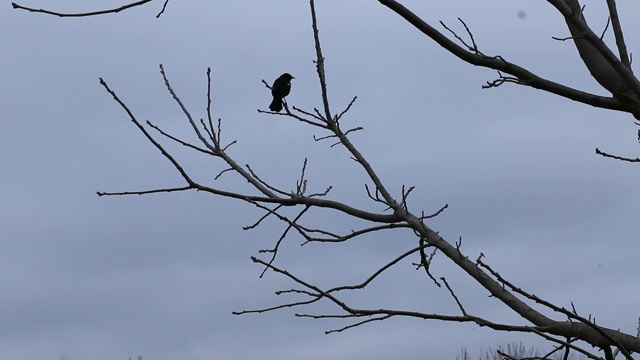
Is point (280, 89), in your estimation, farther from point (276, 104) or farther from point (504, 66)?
point (504, 66)

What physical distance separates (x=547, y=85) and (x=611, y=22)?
39 centimetres

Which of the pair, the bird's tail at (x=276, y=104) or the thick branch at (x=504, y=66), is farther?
the bird's tail at (x=276, y=104)

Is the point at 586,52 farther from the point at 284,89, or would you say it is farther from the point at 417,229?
the point at 284,89

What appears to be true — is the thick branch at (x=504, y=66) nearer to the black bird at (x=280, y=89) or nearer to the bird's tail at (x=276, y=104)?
the black bird at (x=280, y=89)

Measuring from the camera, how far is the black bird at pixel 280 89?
1622 cm

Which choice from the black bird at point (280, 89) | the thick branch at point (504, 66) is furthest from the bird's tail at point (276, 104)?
the thick branch at point (504, 66)

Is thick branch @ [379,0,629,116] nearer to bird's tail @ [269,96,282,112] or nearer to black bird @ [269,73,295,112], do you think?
black bird @ [269,73,295,112]

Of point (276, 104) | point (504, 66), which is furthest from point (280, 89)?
point (504, 66)

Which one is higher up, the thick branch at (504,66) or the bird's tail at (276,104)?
the bird's tail at (276,104)

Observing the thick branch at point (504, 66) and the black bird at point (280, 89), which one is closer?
the thick branch at point (504, 66)

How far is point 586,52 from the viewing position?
447 cm

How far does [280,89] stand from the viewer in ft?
55.2

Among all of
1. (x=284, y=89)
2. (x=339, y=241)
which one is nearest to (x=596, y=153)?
(x=339, y=241)

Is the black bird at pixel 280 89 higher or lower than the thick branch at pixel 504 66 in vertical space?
higher
